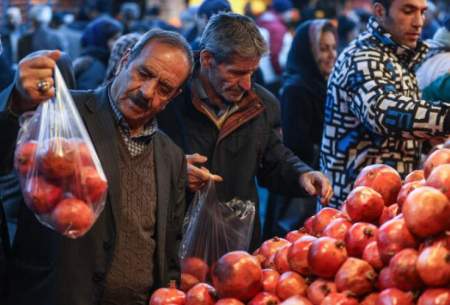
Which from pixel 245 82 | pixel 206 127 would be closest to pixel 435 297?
pixel 245 82

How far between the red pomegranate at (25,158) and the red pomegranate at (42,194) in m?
0.04

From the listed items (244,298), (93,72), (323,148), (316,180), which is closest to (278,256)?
(244,298)

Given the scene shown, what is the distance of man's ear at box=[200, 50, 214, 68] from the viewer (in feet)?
11.7

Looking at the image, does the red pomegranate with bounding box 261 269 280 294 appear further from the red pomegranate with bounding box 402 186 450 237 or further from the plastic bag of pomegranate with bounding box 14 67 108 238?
the plastic bag of pomegranate with bounding box 14 67 108 238

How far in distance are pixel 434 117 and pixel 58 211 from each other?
1821 millimetres

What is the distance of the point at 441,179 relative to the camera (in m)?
2.45

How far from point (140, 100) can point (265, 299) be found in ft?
2.55

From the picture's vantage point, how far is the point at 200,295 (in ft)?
8.70

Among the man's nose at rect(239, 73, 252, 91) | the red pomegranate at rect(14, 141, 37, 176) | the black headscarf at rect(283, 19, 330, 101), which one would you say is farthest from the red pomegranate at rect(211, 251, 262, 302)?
the black headscarf at rect(283, 19, 330, 101)

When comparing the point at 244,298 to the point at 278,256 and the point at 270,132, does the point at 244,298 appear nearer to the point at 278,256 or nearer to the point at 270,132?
the point at 278,256

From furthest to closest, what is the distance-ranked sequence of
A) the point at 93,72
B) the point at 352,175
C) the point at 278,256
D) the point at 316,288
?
1. the point at 93,72
2. the point at 352,175
3. the point at 278,256
4. the point at 316,288

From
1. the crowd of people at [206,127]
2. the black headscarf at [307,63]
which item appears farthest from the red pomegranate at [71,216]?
the black headscarf at [307,63]

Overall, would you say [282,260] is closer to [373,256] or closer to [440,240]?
[373,256]

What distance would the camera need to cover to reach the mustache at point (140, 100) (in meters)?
2.76
